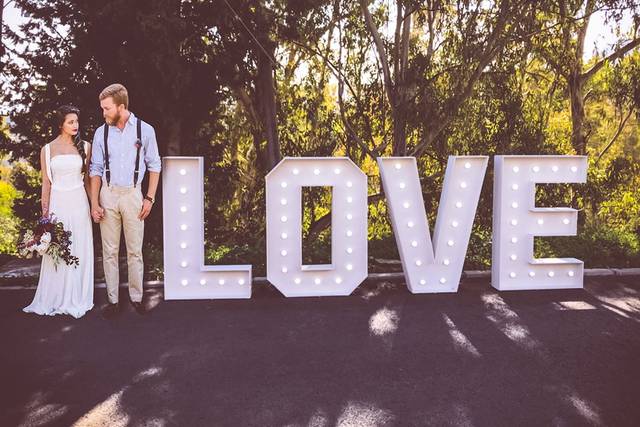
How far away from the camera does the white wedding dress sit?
5.65m

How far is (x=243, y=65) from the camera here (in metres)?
10.1

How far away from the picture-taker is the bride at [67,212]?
18.5 feet

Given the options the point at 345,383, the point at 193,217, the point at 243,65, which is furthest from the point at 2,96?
the point at 345,383

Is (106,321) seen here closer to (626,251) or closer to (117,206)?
(117,206)

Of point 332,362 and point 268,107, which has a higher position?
point 268,107

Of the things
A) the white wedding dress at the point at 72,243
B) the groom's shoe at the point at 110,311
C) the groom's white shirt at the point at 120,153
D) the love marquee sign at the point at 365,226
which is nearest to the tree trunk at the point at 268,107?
the love marquee sign at the point at 365,226

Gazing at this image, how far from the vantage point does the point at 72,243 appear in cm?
566

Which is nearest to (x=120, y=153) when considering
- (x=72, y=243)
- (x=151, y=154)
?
(x=151, y=154)

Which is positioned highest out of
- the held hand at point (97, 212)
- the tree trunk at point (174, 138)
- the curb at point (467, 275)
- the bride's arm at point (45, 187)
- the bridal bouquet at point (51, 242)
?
the tree trunk at point (174, 138)

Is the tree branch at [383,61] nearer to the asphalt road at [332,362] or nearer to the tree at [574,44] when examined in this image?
the tree at [574,44]

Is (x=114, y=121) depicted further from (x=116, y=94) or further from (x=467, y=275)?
(x=467, y=275)

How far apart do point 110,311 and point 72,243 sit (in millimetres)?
762

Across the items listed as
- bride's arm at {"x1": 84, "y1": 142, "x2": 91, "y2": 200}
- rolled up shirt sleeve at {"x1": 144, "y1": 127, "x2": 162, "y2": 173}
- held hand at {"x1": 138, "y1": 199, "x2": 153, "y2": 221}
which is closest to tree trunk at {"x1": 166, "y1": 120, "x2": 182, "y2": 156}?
bride's arm at {"x1": 84, "y1": 142, "x2": 91, "y2": 200}

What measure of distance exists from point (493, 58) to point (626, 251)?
13.6 feet
